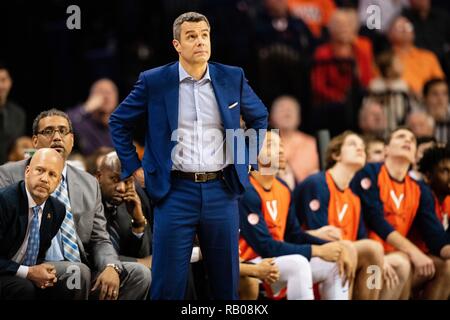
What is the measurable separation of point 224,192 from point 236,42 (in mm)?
2915

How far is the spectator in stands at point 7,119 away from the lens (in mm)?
6387

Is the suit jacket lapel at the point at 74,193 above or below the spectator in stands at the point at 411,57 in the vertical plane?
below

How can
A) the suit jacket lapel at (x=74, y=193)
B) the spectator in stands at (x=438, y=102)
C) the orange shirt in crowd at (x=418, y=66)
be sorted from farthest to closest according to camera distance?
the orange shirt in crowd at (x=418, y=66) → the spectator in stands at (x=438, y=102) → the suit jacket lapel at (x=74, y=193)

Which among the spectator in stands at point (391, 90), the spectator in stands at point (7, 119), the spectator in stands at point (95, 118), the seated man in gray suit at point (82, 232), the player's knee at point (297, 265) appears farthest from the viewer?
the spectator in stands at point (391, 90)

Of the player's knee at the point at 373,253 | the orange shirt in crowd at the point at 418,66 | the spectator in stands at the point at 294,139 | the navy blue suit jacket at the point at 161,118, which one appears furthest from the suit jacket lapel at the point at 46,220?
the orange shirt in crowd at the point at 418,66

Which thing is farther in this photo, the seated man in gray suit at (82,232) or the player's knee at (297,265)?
the player's knee at (297,265)

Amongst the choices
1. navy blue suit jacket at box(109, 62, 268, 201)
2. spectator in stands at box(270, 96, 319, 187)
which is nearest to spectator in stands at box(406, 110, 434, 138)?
spectator in stands at box(270, 96, 319, 187)

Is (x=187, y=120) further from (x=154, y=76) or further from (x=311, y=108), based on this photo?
(x=311, y=108)

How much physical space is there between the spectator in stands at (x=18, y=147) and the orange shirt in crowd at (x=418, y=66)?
10.8ft

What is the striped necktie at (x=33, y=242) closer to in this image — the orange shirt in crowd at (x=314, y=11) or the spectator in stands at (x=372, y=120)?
the spectator in stands at (x=372, y=120)

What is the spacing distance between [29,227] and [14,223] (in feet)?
0.30

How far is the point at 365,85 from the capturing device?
7832 mm

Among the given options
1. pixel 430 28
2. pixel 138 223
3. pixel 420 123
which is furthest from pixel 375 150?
pixel 430 28

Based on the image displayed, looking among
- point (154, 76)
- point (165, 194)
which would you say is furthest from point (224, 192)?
point (154, 76)
